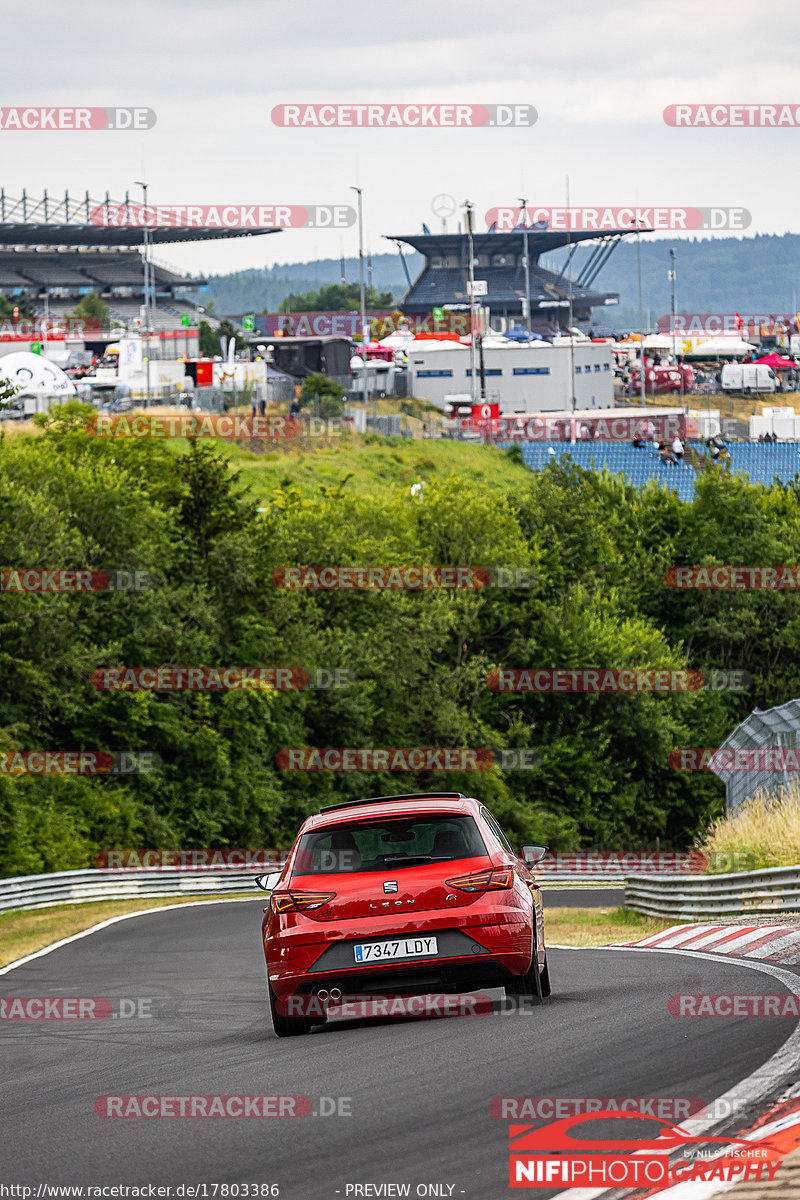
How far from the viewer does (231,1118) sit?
6.44 metres

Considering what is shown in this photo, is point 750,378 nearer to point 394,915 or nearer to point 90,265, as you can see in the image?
point 90,265

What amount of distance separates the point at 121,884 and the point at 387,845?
22730 mm

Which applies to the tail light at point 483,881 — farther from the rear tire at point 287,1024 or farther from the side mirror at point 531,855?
the rear tire at point 287,1024

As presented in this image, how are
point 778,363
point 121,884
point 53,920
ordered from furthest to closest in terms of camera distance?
point 778,363
point 121,884
point 53,920

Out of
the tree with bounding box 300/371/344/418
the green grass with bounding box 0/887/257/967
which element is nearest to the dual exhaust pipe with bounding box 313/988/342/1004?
the green grass with bounding box 0/887/257/967

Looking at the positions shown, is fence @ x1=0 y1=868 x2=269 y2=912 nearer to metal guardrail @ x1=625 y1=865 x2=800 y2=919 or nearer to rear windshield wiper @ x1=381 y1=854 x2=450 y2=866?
metal guardrail @ x1=625 y1=865 x2=800 y2=919

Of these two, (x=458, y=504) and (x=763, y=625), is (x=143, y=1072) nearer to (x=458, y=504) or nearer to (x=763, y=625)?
(x=458, y=504)

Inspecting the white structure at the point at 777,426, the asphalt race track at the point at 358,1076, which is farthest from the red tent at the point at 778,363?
the asphalt race track at the point at 358,1076

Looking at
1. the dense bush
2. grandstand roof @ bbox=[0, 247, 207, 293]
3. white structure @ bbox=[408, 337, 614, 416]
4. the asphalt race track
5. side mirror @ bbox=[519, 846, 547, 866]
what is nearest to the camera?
the asphalt race track

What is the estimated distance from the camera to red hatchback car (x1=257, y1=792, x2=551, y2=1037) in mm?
8719

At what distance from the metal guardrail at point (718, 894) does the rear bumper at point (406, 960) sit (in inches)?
303

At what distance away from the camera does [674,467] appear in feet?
258

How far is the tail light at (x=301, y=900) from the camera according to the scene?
29.0 ft

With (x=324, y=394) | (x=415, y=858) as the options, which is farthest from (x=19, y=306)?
(x=415, y=858)
